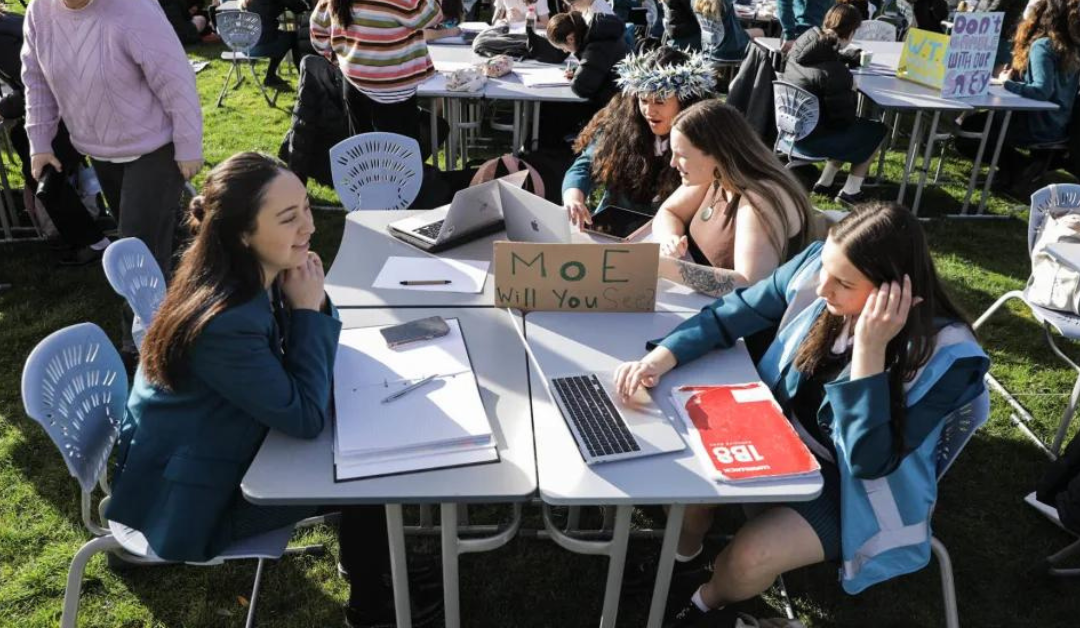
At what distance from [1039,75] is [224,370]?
5197 millimetres

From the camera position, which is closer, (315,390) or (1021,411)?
(315,390)

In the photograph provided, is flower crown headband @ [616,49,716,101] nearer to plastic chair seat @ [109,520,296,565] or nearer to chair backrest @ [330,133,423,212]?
chair backrest @ [330,133,423,212]

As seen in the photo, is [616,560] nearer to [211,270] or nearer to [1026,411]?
[211,270]

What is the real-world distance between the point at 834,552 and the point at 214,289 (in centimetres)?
152

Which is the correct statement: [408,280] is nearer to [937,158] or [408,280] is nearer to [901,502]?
[901,502]

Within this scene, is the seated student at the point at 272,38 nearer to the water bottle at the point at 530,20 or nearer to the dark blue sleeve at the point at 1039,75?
the water bottle at the point at 530,20

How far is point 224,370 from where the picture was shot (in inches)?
66.2

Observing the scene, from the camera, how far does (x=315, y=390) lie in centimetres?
174

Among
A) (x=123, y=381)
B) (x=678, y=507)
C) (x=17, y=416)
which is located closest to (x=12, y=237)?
(x=17, y=416)

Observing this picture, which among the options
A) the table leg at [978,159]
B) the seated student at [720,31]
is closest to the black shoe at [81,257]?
the seated student at [720,31]

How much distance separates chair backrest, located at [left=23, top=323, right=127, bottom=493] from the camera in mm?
1703

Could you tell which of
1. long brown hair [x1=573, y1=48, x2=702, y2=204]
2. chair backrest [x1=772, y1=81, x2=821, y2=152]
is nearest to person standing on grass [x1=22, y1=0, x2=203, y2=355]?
long brown hair [x1=573, y1=48, x2=702, y2=204]

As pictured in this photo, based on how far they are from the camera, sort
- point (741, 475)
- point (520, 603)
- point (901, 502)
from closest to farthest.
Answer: point (741, 475)
point (901, 502)
point (520, 603)

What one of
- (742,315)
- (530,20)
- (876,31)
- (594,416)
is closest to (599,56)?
(530,20)
